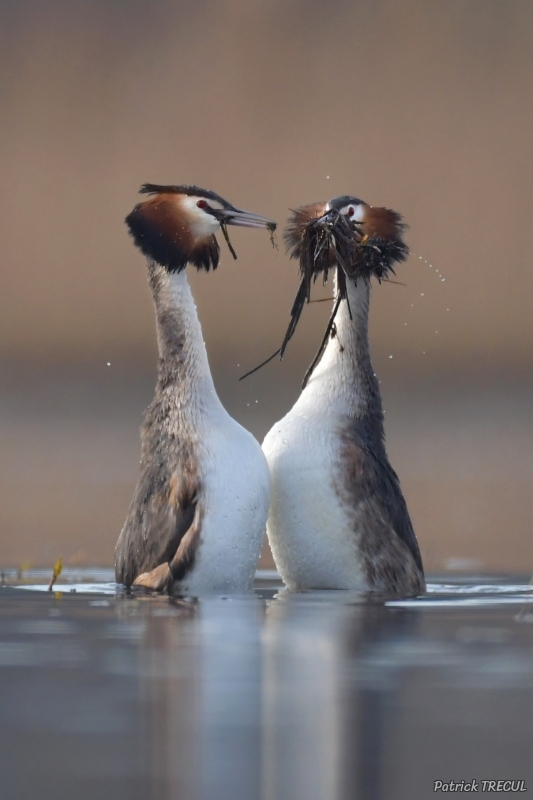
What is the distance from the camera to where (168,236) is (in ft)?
32.1

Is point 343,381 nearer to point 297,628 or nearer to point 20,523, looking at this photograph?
point 297,628

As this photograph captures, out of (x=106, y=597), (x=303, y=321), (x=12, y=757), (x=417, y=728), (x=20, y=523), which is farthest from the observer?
(x=303, y=321)

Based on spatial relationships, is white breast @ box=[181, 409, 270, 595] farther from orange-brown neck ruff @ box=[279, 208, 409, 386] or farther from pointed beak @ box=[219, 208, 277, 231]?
pointed beak @ box=[219, 208, 277, 231]

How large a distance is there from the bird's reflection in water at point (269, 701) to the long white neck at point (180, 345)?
1.50 m

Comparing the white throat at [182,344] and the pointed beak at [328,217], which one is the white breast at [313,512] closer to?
the white throat at [182,344]

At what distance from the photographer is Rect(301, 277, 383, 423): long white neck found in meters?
9.81

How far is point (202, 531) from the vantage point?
29.7ft

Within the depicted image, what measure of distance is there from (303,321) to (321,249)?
76.9ft

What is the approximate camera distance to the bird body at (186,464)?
907 centimetres

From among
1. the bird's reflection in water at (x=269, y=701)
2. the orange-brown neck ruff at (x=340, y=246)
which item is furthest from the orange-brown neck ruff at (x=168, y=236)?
the bird's reflection in water at (x=269, y=701)

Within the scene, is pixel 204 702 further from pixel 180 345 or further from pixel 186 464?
pixel 180 345

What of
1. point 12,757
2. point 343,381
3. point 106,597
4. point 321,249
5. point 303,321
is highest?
point 303,321

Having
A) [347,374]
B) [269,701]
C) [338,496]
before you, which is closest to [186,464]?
[338,496]

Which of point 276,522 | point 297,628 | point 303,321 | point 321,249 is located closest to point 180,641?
point 297,628
